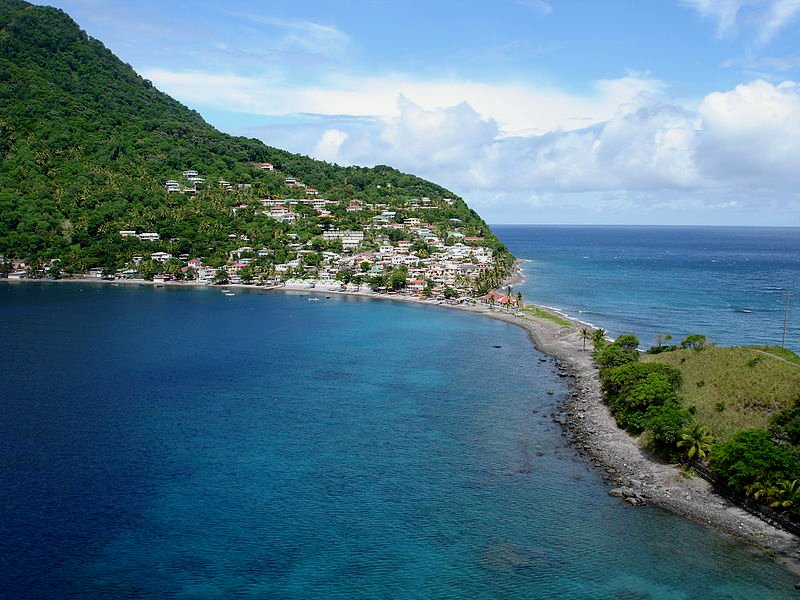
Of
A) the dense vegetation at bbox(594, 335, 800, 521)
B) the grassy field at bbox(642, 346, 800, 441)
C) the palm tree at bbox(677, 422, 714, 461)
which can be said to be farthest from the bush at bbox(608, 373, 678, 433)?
the palm tree at bbox(677, 422, 714, 461)

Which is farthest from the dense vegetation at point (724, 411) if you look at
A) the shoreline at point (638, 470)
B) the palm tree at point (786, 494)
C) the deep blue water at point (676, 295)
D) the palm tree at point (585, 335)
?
the deep blue water at point (676, 295)

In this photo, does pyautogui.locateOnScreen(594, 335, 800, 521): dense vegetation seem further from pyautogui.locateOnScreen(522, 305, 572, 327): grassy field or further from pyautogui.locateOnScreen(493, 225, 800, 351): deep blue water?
pyautogui.locateOnScreen(522, 305, 572, 327): grassy field

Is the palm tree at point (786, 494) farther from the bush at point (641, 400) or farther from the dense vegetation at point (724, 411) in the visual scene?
the bush at point (641, 400)

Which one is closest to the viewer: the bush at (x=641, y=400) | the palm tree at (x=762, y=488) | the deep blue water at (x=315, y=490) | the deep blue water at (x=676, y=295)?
the deep blue water at (x=315, y=490)

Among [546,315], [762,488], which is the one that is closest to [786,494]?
[762,488]

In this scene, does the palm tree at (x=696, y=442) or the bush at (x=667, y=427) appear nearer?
the palm tree at (x=696, y=442)

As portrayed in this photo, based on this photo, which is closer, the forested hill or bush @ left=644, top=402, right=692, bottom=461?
bush @ left=644, top=402, right=692, bottom=461

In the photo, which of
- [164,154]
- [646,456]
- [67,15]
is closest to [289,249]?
[164,154]
